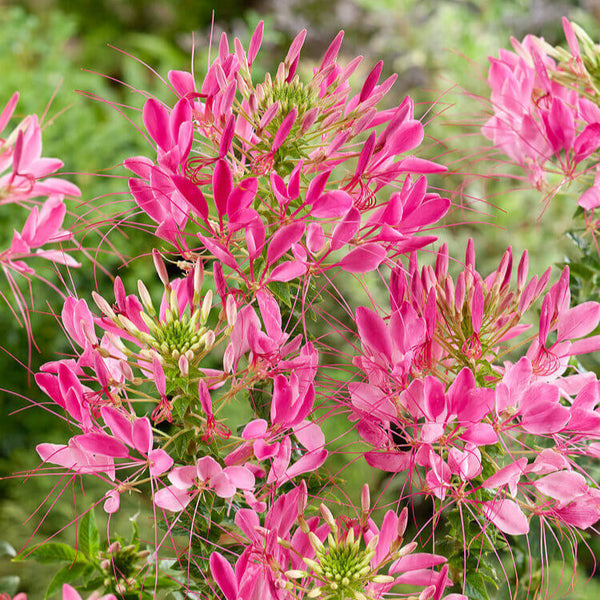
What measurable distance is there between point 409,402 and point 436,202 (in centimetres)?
12

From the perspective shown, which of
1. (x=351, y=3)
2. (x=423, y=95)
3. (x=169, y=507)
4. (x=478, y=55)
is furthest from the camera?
(x=351, y=3)

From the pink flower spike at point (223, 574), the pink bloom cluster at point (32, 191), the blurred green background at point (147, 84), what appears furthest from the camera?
the blurred green background at point (147, 84)

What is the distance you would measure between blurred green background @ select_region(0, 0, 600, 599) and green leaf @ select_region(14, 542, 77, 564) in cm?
56

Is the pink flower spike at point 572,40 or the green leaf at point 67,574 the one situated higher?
the pink flower spike at point 572,40

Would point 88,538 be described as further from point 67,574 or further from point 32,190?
point 32,190

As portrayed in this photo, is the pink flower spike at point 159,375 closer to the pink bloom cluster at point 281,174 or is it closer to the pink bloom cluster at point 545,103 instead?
the pink bloom cluster at point 281,174

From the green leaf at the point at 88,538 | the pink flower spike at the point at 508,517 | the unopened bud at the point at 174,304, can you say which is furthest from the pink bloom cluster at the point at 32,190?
the pink flower spike at the point at 508,517

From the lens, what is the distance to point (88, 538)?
54cm

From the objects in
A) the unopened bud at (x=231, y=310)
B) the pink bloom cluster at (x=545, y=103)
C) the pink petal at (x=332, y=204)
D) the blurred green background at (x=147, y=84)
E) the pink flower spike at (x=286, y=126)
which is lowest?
the blurred green background at (x=147, y=84)

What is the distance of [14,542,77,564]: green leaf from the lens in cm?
52

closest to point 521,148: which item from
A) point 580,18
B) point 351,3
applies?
point 580,18

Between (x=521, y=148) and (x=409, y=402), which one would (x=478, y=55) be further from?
(x=409, y=402)

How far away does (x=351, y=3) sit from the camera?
8.95 feet

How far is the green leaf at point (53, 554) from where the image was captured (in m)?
0.52
